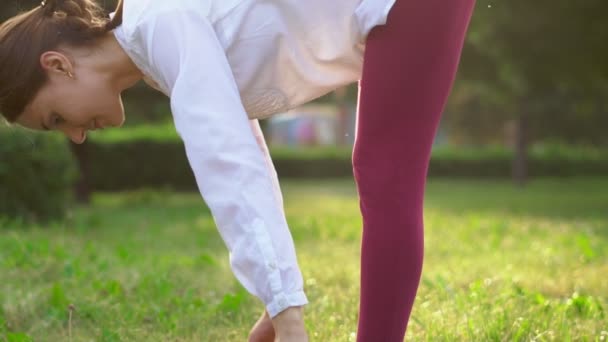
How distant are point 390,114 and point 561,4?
28.4ft

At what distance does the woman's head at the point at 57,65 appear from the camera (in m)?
1.61

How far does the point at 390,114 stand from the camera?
1.57m

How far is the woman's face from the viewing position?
1634 mm

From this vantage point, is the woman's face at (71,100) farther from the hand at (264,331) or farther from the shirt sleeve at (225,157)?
the hand at (264,331)

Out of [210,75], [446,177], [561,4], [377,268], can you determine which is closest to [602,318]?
[377,268]

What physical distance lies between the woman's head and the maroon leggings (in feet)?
1.97

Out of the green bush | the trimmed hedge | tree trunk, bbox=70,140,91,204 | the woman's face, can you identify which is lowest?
the trimmed hedge

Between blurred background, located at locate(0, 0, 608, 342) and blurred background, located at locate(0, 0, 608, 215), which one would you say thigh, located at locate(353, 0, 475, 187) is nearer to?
blurred background, located at locate(0, 0, 608, 215)

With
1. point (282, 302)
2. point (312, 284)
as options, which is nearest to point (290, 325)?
point (282, 302)

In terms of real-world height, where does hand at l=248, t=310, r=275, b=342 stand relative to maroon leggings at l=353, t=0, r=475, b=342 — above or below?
below

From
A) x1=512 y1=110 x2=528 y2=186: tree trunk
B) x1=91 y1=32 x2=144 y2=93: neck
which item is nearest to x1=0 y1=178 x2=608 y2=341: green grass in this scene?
x1=91 y1=32 x2=144 y2=93: neck

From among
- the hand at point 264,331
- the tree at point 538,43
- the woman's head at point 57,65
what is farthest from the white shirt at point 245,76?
the tree at point 538,43

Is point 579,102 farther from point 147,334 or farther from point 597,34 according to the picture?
point 147,334

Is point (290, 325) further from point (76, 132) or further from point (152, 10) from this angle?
point (76, 132)
